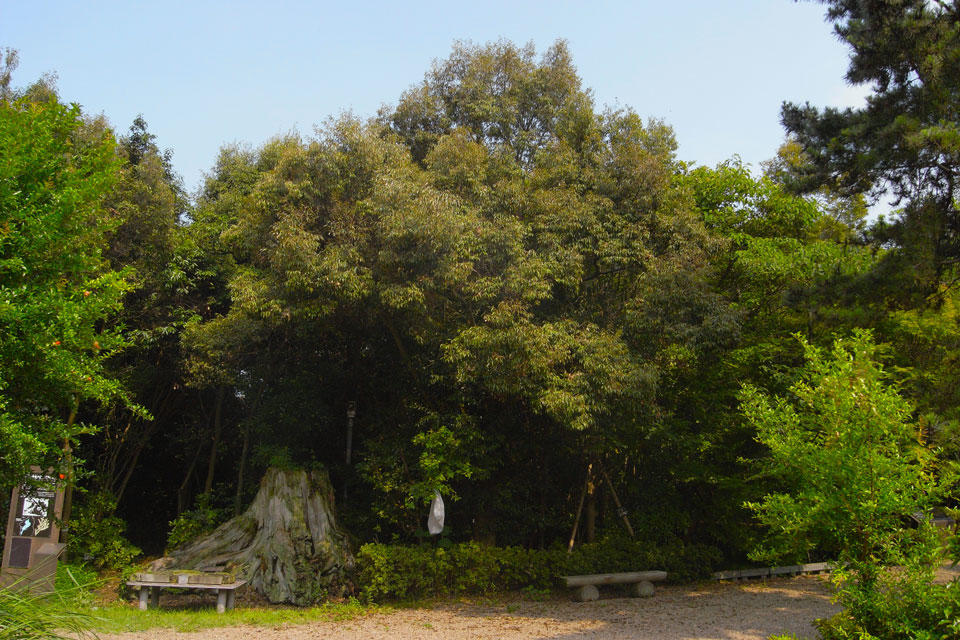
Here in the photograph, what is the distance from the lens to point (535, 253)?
31.4ft

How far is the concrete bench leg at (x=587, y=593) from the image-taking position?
32.5 ft

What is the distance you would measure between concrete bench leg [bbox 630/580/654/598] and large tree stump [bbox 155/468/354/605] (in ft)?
14.4

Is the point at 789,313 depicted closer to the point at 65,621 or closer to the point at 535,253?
the point at 535,253

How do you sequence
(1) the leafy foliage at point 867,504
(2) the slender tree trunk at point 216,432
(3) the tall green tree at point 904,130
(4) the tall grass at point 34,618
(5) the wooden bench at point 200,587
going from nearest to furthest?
(4) the tall grass at point 34,618
(1) the leafy foliage at point 867,504
(3) the tall green tree at point 904,130
(5) the wooden bench at point 200,587
(2) the slender tree trunk at point 216,432

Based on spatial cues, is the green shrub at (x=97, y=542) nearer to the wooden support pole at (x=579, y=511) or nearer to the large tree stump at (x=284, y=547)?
the large tree stump at (x=284, y=547)

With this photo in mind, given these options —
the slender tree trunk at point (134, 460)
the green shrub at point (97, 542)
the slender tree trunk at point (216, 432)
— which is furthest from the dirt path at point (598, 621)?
the slender tree trunk at point (134, 460)

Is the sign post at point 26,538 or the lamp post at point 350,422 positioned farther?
the lamp post at point 350,422

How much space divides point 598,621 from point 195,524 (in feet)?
23.0

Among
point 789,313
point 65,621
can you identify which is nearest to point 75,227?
point 65,621

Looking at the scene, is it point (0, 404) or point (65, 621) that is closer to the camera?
point (65, 621)

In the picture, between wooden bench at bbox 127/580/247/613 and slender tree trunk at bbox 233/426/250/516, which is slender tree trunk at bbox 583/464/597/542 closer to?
wooden bench at bbox 127/580/247/613

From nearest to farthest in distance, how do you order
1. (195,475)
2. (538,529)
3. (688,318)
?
(688,318)
(538,529)
(195,475)

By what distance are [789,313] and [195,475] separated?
497 inches

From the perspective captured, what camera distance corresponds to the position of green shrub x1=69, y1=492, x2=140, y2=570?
36.7 ft
